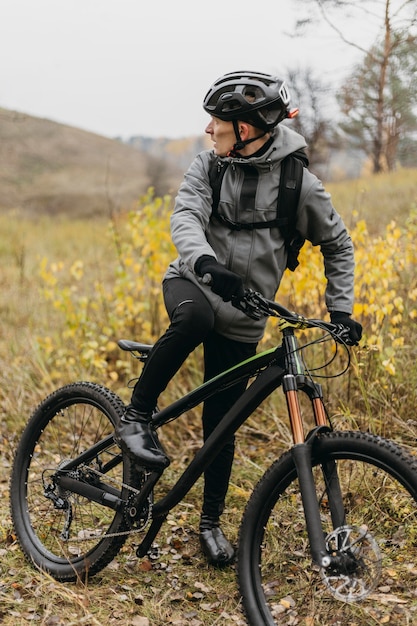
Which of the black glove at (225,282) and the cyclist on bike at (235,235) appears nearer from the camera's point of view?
the black glove at (225,282)

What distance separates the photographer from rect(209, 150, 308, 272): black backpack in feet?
8.34

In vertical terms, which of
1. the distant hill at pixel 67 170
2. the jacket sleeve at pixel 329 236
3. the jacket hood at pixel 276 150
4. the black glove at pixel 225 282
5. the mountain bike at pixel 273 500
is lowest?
the mountain bike at pixel 273 500

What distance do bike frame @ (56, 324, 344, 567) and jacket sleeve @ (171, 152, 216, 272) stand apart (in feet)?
1.44

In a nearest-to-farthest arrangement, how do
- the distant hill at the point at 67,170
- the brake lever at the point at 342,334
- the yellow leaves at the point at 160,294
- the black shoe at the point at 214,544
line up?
the brake lever at the point at 342,334 < the black shoe at the point at 214,544 < the yellow leaves at the point at 160,294 < the distant hill at the point at 67,170

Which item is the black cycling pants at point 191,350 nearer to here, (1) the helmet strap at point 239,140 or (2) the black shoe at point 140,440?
(2) the black shoe at point 140,440

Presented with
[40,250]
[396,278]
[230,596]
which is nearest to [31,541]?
[230,596]

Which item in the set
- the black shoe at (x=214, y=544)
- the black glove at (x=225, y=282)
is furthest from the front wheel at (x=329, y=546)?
the black glove at (x=225, y=282)

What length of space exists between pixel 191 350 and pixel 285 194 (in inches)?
27.3

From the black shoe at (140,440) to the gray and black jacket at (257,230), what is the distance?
488mm

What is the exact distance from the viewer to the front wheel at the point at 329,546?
2.18 metres

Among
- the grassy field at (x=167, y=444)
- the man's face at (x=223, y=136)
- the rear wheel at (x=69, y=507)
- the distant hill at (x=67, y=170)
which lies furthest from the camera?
the distant hill at (x=67, y=170)

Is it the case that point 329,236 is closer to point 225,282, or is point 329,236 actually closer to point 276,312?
point 276,312

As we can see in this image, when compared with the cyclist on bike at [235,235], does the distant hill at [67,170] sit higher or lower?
higher

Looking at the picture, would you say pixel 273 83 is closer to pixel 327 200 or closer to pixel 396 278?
pixel 327 200
